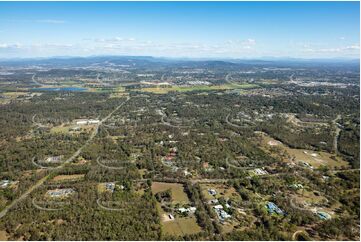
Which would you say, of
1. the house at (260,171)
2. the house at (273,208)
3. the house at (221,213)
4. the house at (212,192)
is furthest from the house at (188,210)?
the house at (260,171)

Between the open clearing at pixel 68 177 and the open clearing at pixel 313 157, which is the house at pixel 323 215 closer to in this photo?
the open clearing at pixel 313 157

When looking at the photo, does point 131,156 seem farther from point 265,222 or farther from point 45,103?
point 45,103

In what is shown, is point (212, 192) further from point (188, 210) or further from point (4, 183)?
point (4, 183)

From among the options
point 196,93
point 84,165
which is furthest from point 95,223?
point 196,93

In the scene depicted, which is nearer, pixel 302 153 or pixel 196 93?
pixel 302 153

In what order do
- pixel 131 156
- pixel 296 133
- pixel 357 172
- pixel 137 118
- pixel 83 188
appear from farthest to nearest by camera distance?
pixel 137 118, pixel 296 133, pixel 131 156, pixel 357 172, pixel 83 188

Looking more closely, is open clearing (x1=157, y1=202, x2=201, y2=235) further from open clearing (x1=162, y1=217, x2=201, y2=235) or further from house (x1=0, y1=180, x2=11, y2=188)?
house (x1=0, y1=180, x2=11, y2=188)

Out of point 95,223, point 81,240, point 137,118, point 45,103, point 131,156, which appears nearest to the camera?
point 81,240
